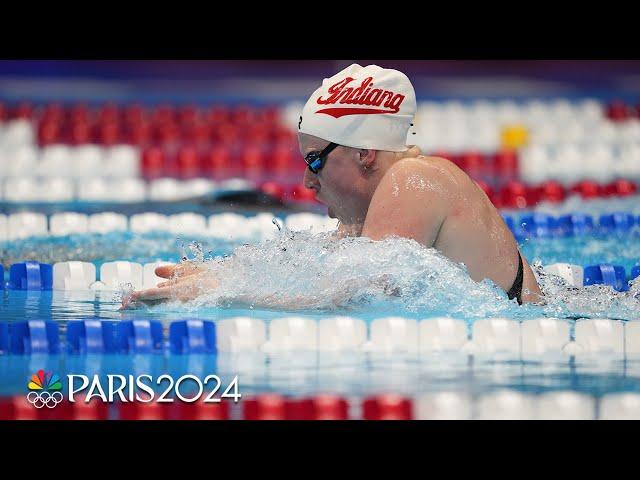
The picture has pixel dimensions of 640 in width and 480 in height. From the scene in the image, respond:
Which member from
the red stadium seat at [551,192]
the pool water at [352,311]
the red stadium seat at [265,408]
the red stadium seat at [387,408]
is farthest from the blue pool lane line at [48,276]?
the red stadium seat at [387,408]

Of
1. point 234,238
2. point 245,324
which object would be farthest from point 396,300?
point 234,238

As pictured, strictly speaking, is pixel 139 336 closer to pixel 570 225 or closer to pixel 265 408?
pixel 265 408

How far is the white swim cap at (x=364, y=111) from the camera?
3639 mm

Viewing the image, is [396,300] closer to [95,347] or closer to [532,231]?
[95,347]

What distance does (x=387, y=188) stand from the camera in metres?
3.50

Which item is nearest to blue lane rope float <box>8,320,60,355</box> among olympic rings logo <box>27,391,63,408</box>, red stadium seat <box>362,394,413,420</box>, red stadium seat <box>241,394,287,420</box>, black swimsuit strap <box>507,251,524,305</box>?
olympic rings logo <box>27,391,63,408</box>

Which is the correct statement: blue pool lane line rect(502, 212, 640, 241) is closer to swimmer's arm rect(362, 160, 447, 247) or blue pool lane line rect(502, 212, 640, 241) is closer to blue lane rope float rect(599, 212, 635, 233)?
blue lane rope float rect(599, 212, 635, 233)

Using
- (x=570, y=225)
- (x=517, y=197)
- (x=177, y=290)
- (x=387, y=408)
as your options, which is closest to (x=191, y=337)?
(x=177, y=290)

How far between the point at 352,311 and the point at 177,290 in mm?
525

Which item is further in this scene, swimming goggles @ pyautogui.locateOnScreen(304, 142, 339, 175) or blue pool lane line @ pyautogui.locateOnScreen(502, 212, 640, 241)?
blue pool lane line @ pyautogui.locateOnScreen(502, 212, 640, 241)

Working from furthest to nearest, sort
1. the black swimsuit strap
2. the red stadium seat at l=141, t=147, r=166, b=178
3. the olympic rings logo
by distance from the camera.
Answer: the red stadium seat at l=141, t=147, r=166, b=178
the black swimsuit strap
the olympic rings logo

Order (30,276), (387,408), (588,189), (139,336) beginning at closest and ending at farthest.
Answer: (387,408) < (139,336) < (30,276) < (588,189)

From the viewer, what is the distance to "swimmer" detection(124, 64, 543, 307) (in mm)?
3479
